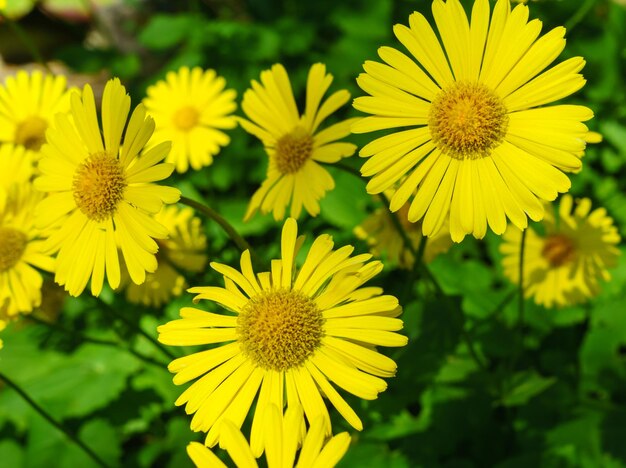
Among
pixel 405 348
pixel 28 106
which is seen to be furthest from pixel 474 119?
pixel 28 106

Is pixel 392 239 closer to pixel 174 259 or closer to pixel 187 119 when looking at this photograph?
pixel 174 259

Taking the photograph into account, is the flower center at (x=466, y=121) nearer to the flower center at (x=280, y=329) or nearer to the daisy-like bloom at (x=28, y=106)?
the flower center at (x=280, y=329)

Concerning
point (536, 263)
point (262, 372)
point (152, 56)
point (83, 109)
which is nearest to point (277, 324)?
point (262, 372)

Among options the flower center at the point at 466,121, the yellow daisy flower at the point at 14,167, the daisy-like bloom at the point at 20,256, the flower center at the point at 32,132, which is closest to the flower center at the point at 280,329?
the flower center at the point at 466,121

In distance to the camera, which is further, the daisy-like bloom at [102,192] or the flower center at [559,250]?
the flower center at [559,250]

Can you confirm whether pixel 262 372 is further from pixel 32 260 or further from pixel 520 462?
pixel 520 462
